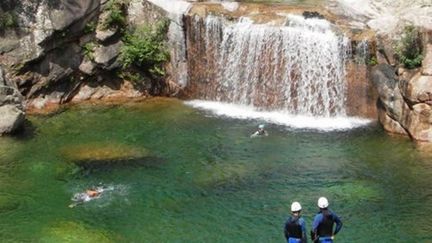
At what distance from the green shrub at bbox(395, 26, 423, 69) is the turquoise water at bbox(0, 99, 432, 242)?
328cm

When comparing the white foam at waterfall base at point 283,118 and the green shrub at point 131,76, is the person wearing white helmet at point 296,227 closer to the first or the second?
the white foam at waterfall base at point 283,118

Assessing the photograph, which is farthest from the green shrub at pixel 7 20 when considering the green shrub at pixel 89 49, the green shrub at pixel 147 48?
the green shrub at pixel 147 48

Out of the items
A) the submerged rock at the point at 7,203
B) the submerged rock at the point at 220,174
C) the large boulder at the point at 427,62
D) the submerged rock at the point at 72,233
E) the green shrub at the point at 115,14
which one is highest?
the green shrub at the point at 115,14

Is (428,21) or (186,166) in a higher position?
(428,21)

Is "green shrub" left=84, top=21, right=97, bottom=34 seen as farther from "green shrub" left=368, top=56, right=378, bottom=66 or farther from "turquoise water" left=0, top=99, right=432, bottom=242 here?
"green shrub" left=368, top=56, right=378, bottom=66

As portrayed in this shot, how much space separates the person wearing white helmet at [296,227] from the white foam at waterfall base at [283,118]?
13.9 metres

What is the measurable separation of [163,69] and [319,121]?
864cm

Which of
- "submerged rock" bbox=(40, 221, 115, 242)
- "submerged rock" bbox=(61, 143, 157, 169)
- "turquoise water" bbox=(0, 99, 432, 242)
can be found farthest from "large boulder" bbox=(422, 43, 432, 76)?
"submerged rock" bbox=(40, 221, 115, 242)

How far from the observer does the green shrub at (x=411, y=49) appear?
29797 millimetres

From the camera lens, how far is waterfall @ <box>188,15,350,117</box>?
107 ft

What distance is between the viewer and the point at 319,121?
105 feet

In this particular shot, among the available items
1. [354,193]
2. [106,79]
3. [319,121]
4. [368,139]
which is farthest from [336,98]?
[106,79]

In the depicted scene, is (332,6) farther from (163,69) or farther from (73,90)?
(73,90)

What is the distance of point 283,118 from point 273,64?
2799mm
